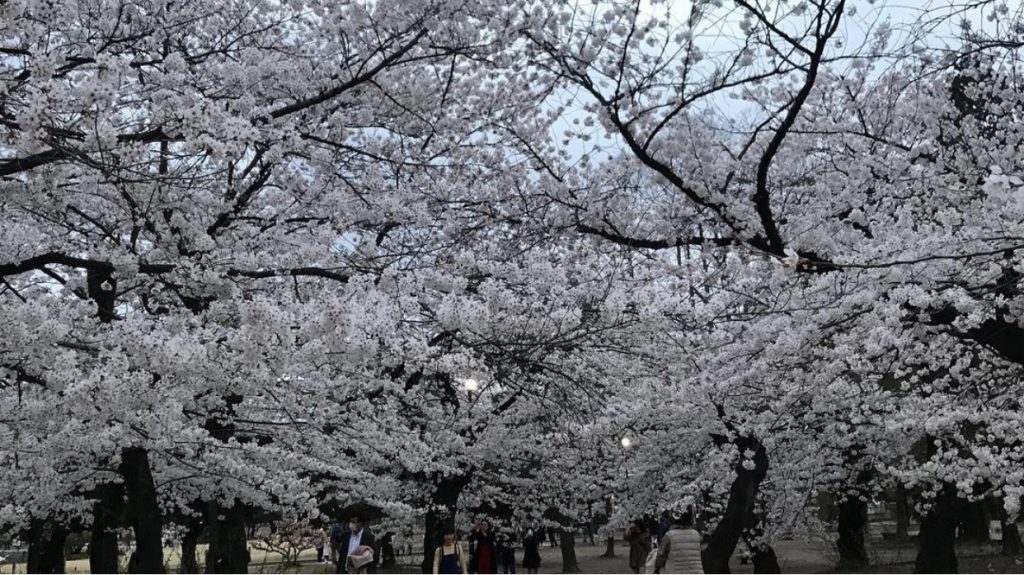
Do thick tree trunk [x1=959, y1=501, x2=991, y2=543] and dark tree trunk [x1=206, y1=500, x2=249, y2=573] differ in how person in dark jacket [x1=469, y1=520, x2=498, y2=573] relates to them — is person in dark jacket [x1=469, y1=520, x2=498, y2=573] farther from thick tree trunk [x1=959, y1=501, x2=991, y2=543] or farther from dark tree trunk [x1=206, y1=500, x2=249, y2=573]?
thick tree trunk [x1=959, y1=501, x2=991, y2=543]

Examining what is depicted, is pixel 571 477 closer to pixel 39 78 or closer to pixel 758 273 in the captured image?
pixel 758 273

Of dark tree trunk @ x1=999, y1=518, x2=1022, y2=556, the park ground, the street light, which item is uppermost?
the street light

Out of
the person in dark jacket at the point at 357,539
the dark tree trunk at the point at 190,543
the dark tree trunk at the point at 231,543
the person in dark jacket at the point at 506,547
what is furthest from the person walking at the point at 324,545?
the person in dark jacket at the point at 357,539

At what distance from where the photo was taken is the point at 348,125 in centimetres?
967

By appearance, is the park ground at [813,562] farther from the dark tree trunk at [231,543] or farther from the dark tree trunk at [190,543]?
the dark tree trunk at [231,543]

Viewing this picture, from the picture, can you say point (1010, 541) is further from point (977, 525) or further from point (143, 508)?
point (143, 508)

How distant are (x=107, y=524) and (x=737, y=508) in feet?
30.4

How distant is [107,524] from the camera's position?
502 inches

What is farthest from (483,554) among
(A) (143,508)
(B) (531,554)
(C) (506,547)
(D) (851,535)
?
(D) (851,535)

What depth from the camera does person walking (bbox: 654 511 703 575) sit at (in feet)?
28.5

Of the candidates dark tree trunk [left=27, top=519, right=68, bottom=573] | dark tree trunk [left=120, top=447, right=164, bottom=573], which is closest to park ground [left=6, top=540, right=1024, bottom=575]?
dark tree trunk [left=27, top=519, right=68, bottom=573]

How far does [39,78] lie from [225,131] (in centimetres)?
97

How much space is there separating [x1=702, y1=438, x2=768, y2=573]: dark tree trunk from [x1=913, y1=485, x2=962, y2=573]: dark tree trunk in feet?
10.4

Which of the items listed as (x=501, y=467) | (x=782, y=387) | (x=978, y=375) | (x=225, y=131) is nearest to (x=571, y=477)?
(x=501, y=467)
